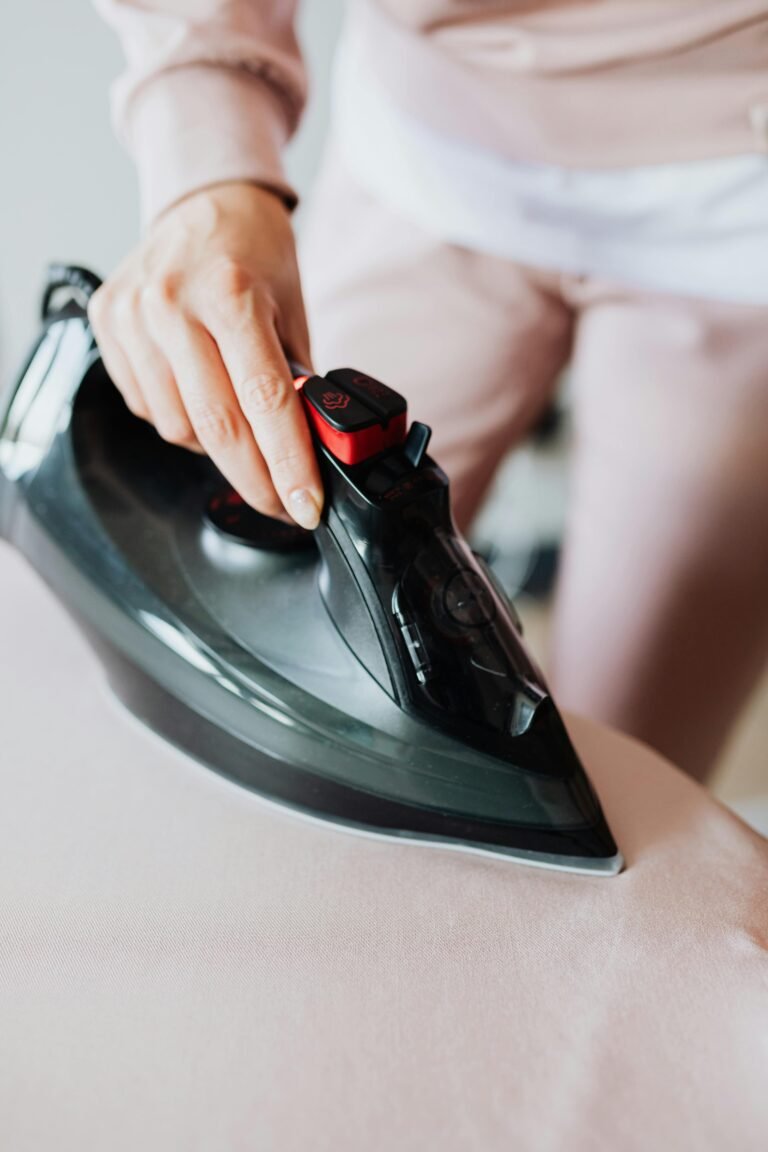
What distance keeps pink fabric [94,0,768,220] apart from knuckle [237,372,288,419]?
0.26m

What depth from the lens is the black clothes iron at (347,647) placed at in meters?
0.56

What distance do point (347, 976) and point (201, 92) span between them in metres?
0.71

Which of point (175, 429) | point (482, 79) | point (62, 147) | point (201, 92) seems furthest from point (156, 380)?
point (62, 147)

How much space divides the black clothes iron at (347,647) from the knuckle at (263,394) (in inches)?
0.7

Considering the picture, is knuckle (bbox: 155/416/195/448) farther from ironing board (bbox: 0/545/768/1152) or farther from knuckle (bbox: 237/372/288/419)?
ironing board (bbox: 0/545/768/1152)

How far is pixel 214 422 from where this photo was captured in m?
0.62

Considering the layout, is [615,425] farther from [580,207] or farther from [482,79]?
[482,79]

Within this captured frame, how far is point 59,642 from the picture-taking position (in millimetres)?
765

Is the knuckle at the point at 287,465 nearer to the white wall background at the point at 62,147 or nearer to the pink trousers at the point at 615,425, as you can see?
the pink trousers at the point at 615,425

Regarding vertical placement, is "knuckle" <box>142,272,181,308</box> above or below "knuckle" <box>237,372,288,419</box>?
above

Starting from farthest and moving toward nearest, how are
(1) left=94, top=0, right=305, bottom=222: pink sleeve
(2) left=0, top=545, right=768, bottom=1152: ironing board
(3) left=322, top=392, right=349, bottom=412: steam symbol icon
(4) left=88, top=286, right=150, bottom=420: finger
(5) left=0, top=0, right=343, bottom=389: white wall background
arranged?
(5) left=0, top=0, right=343, bottom=389: white wall background < (1) left=94, top=0, right=305, bottom=222: pink sleeve < (4) left=88, top=286, right=150, bottom=420: finger < (3) left=322, top=392, right=349, bottom=412: steam symbol icon < (2) left=0, top=545, right=768, bottom=1152: ironing board

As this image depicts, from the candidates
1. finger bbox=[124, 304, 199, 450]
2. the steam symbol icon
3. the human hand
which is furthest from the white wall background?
the steam symbol icon

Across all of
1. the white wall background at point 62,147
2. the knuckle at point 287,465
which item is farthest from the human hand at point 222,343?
the white wall background at point 62,147

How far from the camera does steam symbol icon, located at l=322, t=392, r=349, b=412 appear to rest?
0.56 metres
